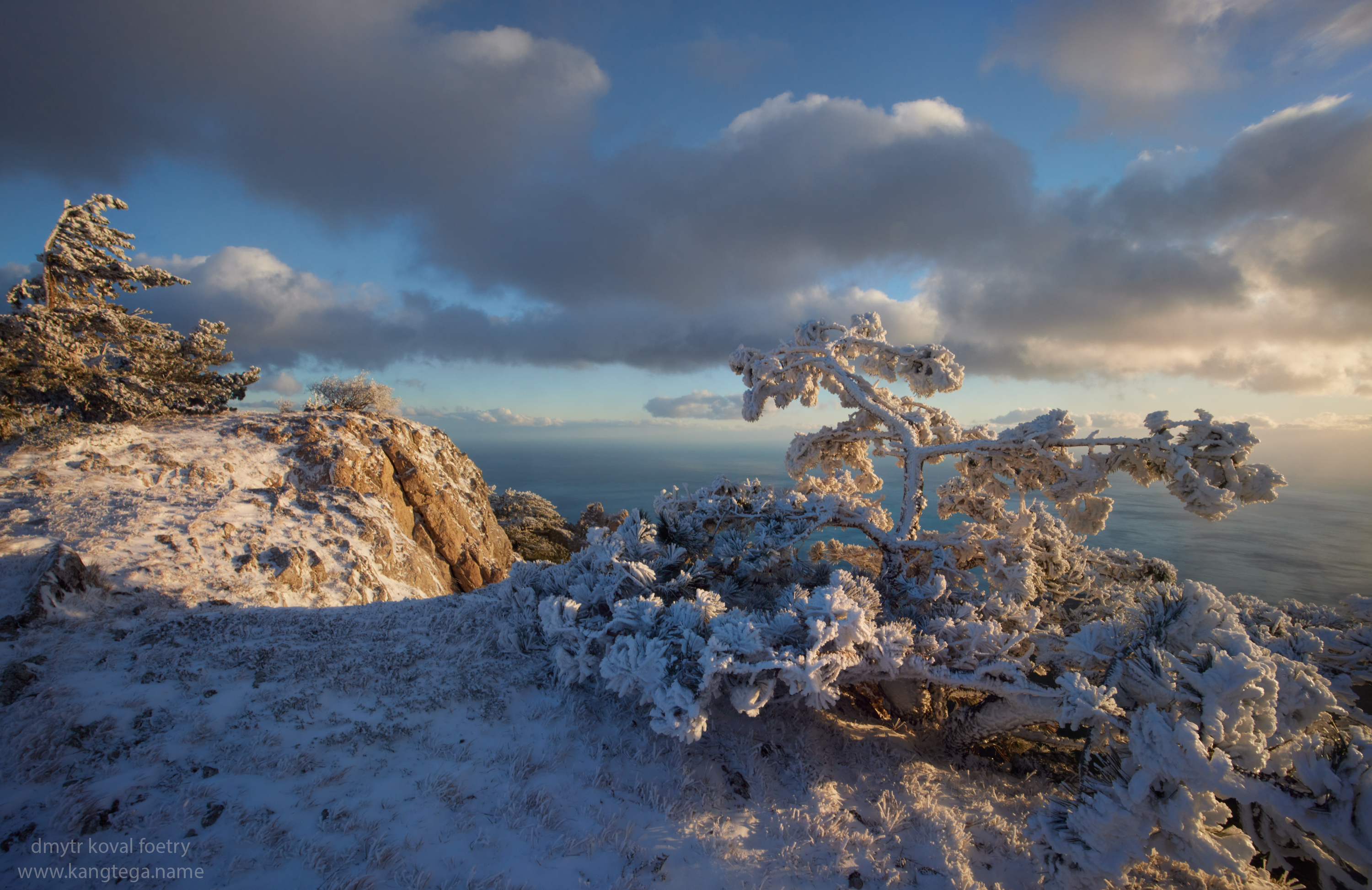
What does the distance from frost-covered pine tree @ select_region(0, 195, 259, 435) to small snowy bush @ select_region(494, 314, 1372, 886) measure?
10689mm

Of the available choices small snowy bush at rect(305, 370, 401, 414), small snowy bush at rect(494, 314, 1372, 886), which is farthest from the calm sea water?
small snowy bush at rect(305, 370, 401, 414)

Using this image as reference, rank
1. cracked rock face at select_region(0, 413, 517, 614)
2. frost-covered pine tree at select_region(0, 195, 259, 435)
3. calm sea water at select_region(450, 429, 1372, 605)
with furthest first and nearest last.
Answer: calm sea water at select_region(450, 429, 1372, 605) → frost-covered pine tree at select_region(0, 195, 259, 435) → cracked rock face at select_region(0, 413, 517, 614)

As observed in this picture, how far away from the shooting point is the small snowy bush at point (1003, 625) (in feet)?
9.36

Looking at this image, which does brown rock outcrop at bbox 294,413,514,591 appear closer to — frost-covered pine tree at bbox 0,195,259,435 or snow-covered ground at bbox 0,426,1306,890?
frost-covered pine tree at bbox 0,195,259,435

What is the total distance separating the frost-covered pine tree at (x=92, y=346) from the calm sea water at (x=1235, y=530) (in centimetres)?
1085

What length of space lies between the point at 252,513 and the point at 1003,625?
11905 millimetres

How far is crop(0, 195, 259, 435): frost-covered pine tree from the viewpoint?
29.5 ft

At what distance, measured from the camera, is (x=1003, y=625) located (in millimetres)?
4926

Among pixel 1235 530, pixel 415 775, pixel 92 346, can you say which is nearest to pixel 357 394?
pixel 92 346

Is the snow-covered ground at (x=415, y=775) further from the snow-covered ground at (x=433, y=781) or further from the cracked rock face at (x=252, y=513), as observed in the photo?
the cracked rock face at (x=252, y=513)

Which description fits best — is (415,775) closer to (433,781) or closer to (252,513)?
(433,781)

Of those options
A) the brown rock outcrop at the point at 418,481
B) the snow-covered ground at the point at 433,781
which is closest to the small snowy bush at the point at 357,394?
the brown rock outcrop at the point at 418,481

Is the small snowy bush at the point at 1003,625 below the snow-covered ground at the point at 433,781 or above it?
above

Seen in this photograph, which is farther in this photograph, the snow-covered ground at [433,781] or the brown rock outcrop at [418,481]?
the brown rock outcrop at [418,481]
